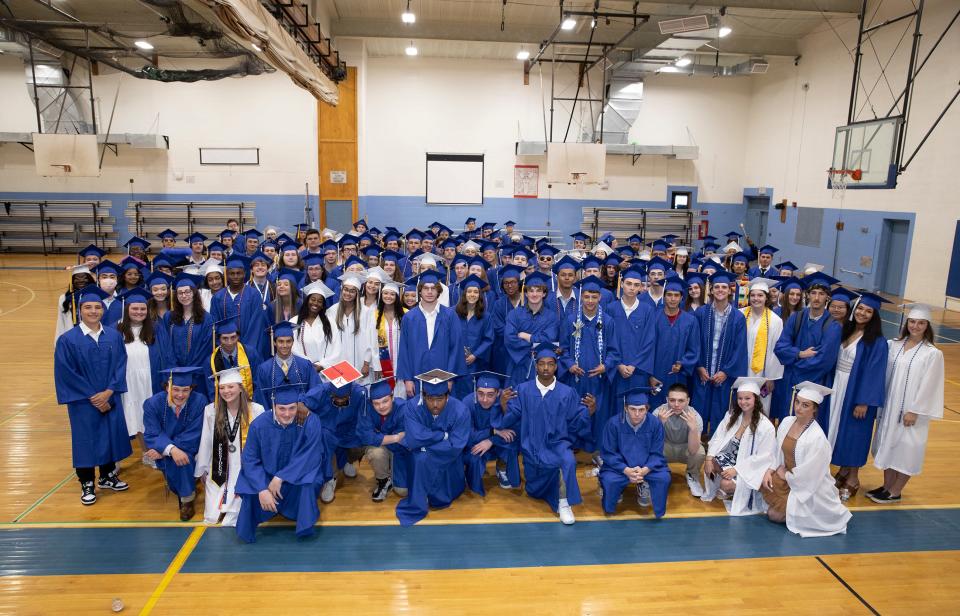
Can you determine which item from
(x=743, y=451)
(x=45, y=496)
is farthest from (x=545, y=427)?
(x=45, y=496)

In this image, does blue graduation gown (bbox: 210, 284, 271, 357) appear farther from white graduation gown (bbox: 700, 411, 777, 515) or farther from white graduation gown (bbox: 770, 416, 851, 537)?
white graduation gown (bbox: 770, 416, 851, 537)

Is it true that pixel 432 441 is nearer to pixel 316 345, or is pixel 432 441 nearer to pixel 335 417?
pixel 335 417

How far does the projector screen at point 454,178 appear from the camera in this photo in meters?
20.3

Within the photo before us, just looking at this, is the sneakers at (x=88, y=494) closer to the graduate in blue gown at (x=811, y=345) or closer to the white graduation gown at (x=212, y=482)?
the white graduation gown at (x=212, y=482)

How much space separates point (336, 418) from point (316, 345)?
91cm

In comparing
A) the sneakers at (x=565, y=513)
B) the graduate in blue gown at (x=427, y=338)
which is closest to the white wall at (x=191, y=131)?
the graduate in blue gown at (x=427, y=338)

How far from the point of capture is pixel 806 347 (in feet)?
19.4

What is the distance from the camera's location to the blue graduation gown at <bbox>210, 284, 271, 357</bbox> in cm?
635

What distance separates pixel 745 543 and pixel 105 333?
229 inches

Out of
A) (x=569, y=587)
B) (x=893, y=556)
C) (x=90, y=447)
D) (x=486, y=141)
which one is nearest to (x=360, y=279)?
(x=90, y=447)

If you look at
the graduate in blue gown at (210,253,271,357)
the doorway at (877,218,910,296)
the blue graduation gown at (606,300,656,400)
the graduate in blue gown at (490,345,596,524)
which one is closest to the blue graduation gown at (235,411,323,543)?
the graduate in blue gown at (490,345,596,524)

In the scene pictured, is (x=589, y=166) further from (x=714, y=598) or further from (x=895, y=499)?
(x=714, y=598)

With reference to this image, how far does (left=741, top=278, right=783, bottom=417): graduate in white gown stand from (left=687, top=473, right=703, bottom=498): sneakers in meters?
1.32

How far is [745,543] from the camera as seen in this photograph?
15.8 ft
